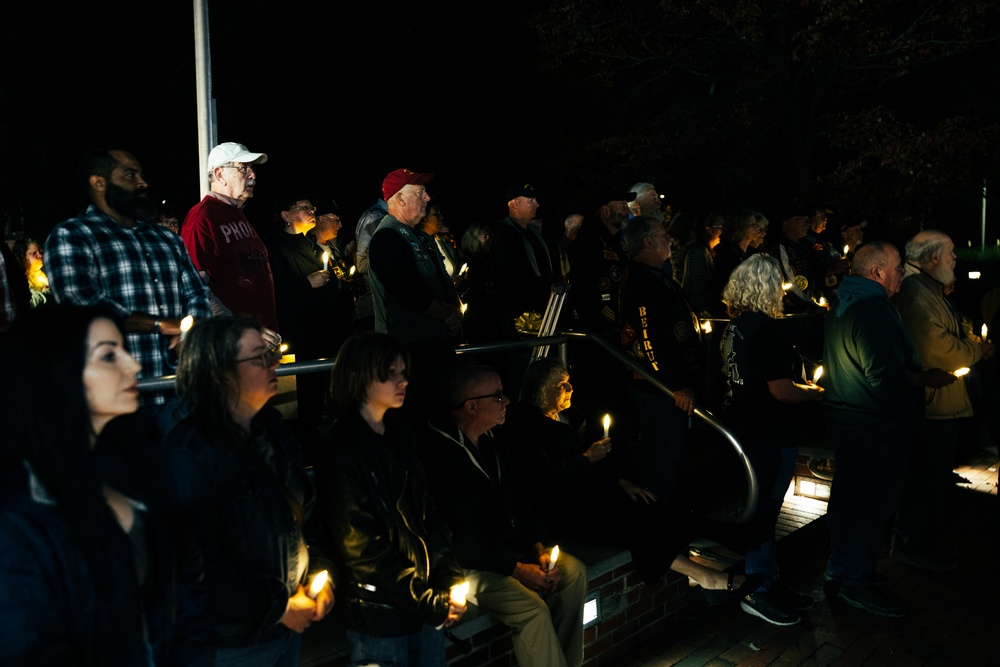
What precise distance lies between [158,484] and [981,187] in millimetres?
20439

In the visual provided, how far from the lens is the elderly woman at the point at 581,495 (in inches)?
200

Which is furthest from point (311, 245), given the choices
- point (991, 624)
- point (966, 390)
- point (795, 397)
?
point (991, 624)

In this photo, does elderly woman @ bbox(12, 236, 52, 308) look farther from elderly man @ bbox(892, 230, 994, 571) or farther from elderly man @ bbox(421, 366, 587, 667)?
elderly man @ bbox(892, 230, 994, 571)

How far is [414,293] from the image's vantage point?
5.10m

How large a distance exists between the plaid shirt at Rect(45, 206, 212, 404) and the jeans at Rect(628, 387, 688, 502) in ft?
9.33

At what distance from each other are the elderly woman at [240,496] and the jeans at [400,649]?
0.43 meters

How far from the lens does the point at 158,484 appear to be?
96.0 inches

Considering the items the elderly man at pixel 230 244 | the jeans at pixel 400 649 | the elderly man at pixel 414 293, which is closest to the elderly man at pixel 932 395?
the elderly man at pixel 414 293

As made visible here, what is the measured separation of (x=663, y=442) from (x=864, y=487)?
4.08ft

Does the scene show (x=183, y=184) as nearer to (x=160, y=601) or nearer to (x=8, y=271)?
(x=8, y=271)

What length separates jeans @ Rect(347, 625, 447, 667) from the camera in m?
3.58

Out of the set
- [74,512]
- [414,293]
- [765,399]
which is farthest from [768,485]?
[74,512]

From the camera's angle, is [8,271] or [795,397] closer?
[8,271]

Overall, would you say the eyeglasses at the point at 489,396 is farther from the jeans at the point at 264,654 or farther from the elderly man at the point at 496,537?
the jeans at the point at 264,654
